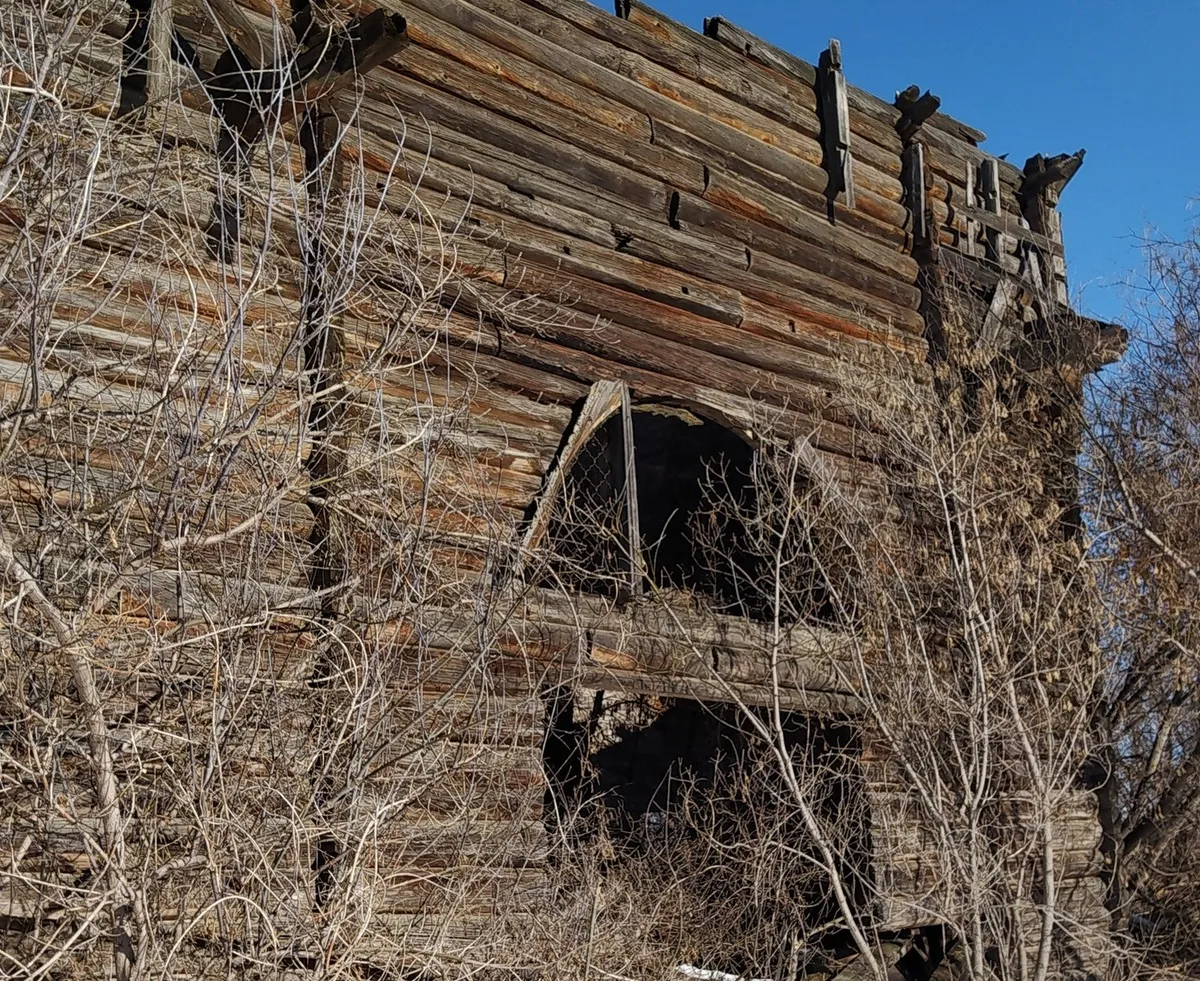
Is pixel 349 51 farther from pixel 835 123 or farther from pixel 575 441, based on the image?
pixel 835 123

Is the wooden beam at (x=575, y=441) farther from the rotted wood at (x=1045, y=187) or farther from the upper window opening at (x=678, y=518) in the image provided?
the rotted wood at (x=1045, y=187)

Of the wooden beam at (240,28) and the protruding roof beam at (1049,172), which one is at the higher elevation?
the protruding roof beam at (1049,172)

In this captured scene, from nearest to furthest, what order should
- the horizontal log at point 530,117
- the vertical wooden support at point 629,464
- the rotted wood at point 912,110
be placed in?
the horizontal log at point 530,117, the vertical wooden support at point 629,464, the rotted wood at point 912,110

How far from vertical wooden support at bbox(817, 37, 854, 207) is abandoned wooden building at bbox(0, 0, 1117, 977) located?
44 millimetres

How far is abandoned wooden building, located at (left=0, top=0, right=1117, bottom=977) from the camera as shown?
4.86 m

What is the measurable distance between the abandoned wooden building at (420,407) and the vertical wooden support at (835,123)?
0.04 m

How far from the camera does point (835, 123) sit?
37.3ft

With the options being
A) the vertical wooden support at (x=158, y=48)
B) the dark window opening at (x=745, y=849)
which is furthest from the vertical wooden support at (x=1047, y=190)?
the vertical wooden support at (x=158, y=48)

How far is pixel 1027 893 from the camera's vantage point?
7992 mm

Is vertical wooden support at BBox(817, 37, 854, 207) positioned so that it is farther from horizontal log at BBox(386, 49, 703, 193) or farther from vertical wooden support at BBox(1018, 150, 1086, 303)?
vertical wooden support at BBox(1018, 150, 1086, 303)

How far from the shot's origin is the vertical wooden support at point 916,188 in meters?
11.9

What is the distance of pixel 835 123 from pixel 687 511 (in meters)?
3.97

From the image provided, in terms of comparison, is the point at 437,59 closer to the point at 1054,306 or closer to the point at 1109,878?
the point at 1054,306

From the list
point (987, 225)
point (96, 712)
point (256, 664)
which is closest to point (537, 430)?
point (256, 664)
